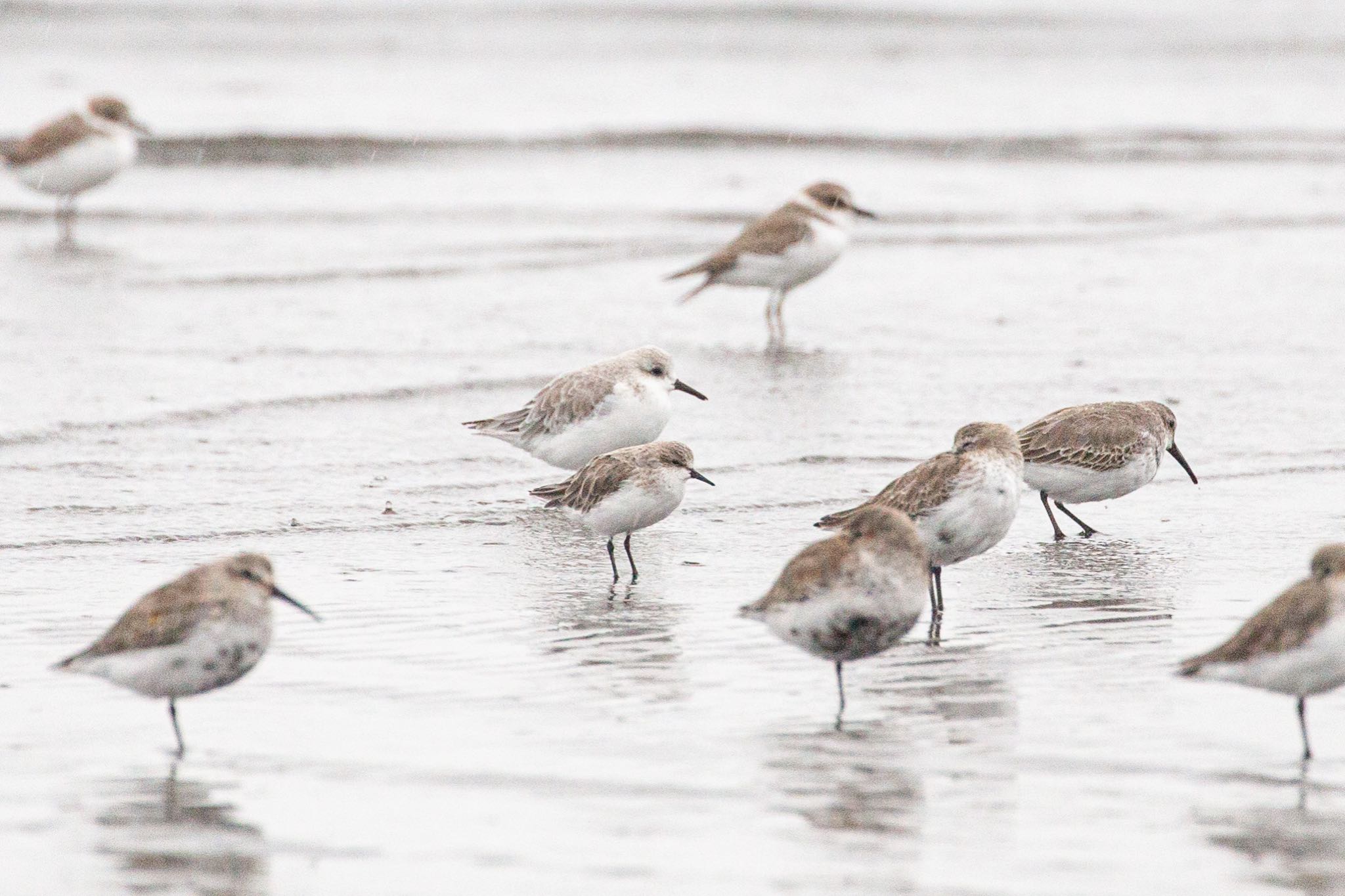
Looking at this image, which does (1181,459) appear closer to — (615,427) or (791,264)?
(615,427)

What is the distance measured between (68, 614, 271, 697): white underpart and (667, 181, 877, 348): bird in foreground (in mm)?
8118

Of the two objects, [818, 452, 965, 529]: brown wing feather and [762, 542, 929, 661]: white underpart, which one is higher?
[818, 452, 965, 529]: brown wing feather

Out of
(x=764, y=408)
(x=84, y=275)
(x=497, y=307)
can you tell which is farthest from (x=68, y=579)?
(x=84, y=275)

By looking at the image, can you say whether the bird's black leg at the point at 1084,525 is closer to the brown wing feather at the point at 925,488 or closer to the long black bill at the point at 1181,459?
the long black bill at the point at 1181,459

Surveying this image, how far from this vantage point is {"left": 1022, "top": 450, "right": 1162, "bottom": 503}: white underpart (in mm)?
7934

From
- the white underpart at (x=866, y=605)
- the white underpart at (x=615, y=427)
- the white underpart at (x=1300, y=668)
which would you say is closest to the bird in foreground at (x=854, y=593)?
the white underpart at (x=866, y=605)

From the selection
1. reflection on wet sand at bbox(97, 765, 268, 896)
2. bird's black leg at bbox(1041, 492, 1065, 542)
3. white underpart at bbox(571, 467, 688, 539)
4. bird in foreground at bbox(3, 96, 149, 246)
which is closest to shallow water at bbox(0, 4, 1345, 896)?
reflection on wet sand at bbox(97, 765, 268, 896)

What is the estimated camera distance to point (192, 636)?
17.7 ft

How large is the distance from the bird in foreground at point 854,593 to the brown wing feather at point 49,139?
541 inches

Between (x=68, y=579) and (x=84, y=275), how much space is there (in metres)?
8.07

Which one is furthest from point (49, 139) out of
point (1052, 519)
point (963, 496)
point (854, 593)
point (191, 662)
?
point (854, 593)

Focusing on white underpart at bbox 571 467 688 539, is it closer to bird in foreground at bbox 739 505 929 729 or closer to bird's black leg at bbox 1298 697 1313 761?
bird in foreground at bbox 739 505 929 729

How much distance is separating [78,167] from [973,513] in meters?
13.1

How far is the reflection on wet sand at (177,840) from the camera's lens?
4.69 m
